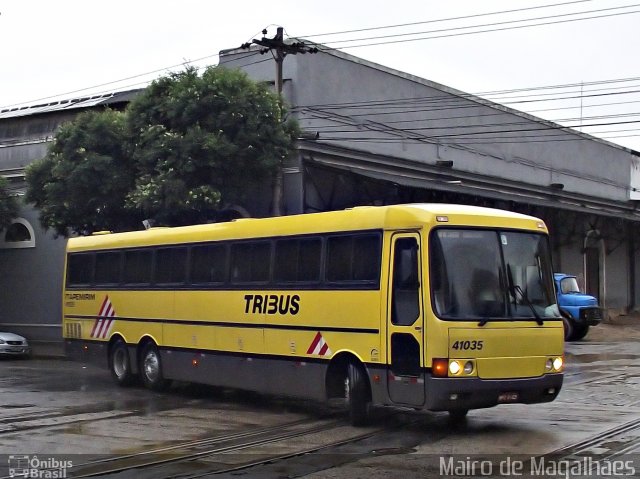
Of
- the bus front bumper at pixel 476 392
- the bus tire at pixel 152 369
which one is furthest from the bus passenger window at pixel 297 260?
the bus tire at pixel 152 369

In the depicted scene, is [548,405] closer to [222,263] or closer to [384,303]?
[384,303]

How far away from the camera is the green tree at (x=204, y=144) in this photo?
23422 millimetres

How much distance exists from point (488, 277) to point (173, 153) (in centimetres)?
1293

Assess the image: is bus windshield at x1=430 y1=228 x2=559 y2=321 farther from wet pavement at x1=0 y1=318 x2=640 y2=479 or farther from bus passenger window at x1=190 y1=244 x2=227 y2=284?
bus passenger window at x1=190 y1=244 x2=227 y2=284

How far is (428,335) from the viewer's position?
11.8 m

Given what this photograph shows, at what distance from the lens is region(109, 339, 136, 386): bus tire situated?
1847 cm

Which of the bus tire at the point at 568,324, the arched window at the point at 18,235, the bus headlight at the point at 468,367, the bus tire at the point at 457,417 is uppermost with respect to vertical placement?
the arched window at the point at 18,235

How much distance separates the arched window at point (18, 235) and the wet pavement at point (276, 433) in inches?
644

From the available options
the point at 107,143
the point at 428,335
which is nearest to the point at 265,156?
the point at 107,143

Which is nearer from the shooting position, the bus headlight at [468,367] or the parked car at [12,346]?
the bus headlight at [468,367]

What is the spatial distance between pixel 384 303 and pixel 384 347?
58 centimetres

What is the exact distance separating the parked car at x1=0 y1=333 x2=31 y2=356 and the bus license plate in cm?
1848

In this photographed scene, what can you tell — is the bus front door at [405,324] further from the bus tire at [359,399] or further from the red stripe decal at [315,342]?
the red stripe decal at [315,342]

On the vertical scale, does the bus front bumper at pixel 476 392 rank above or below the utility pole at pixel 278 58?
below
